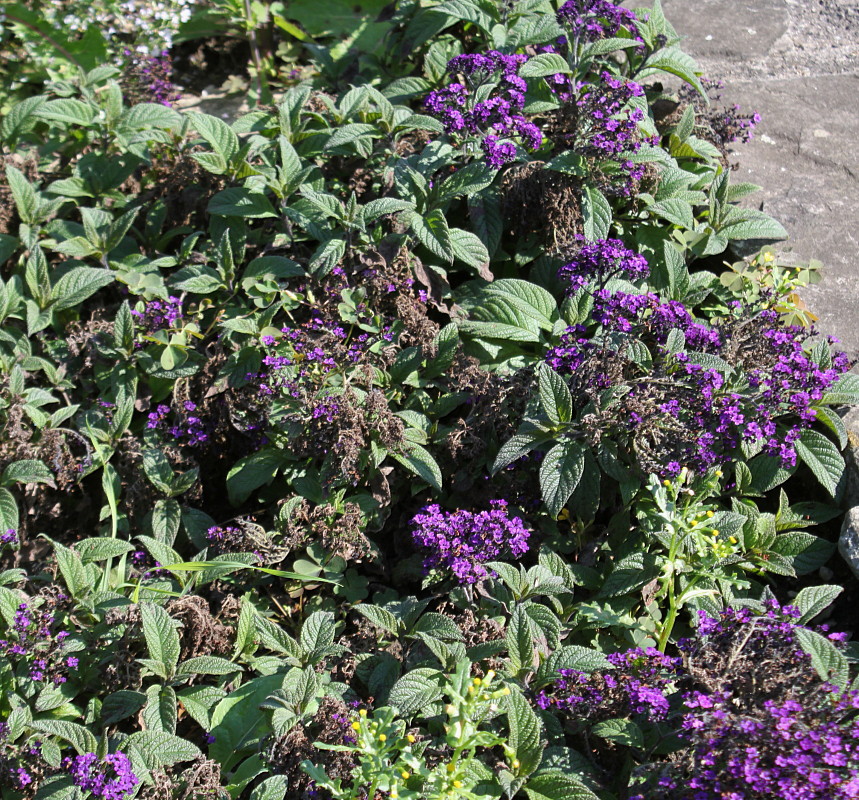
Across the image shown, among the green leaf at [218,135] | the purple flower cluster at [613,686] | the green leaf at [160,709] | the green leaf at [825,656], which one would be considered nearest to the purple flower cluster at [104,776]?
the green leaf at [160,709]

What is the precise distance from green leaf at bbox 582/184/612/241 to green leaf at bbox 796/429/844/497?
3.89ft

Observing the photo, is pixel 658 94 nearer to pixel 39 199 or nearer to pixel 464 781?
pixel 39 199

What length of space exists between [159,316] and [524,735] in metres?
2.35

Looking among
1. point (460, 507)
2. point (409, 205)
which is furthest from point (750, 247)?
point (460, 507)

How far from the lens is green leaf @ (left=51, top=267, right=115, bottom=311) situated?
12.9 feet

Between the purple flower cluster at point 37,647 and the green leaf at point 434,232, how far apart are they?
2039mm

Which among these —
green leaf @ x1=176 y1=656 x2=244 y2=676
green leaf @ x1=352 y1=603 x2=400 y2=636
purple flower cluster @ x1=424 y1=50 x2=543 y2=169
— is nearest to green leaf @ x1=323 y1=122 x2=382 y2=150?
purple flower cluster @ x1=424 y1=50 x2=543 y2=169

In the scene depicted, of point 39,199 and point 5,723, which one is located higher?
point 39,199

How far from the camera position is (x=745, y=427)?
315 cm

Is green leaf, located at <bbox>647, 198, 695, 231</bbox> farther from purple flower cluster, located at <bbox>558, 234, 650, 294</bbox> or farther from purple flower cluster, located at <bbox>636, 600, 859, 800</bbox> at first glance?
purple flower cluster, located at <bbox>636, 600, 859, 800</bbox>

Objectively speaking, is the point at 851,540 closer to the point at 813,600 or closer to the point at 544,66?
the point at 813,600

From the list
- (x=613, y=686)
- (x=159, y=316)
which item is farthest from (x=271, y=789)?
(x=159, y=316)

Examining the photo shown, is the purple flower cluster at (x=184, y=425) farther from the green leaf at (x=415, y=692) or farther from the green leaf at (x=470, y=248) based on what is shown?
the green leaf at (x=415, y=692)

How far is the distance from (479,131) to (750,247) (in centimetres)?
138
